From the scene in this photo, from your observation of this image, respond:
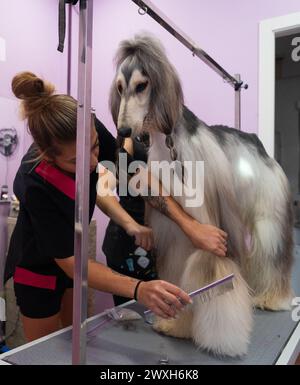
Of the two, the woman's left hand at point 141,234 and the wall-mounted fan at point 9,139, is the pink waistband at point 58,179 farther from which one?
the wall-mounted fan at point 9,139

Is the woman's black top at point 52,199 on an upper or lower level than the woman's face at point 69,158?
lower

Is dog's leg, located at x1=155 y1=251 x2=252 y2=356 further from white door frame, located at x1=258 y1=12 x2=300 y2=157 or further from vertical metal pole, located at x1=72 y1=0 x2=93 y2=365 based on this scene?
white door frame, located at x1=258 y1=12 x2=300 y2=157

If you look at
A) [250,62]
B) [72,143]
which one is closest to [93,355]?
[72,143]

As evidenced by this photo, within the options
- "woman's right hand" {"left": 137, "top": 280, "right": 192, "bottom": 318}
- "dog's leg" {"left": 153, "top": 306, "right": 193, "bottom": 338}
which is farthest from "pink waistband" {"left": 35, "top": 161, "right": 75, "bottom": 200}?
"dog's leg" {"left": 153, "top": 306, "right": 193, "bottom": 338}

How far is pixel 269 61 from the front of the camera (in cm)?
117

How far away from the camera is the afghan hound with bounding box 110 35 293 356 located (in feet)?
2.50

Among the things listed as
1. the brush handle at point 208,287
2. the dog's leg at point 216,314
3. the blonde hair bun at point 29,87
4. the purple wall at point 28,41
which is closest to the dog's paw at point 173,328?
the dog's leg at point 216,314

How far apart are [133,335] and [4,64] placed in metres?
1.02

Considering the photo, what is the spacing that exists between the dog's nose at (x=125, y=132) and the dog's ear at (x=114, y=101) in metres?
0.03

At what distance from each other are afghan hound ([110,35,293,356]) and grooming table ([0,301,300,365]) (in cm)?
3

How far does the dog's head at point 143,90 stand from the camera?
0.78 m
